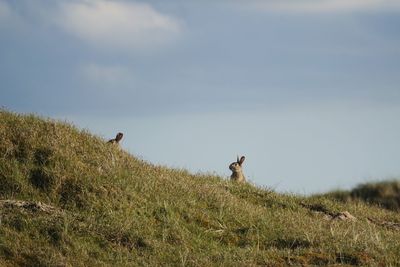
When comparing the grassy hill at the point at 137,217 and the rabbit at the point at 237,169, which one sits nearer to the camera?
the grassy hill at the point at 137,217

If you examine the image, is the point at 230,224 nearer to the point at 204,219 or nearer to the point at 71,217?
the point at 204,219

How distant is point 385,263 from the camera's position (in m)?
12.1

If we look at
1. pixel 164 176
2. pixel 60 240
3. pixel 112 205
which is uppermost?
pixel 164 176

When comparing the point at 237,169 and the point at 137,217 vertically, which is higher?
the point at 237,169

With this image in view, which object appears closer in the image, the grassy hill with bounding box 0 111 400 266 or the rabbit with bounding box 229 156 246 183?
the grassy hill with bounding box 0 111 400 266

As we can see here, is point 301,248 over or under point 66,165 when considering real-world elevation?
under

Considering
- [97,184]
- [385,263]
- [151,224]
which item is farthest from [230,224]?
[385,263]

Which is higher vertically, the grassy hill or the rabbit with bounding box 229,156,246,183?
the rabbit with bounding box 229,156,246,183

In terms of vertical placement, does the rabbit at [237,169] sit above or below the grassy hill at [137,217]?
above

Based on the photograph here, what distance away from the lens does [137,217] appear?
14445 millimetres

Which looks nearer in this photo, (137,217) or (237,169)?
(137,217)

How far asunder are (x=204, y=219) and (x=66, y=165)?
3.24 metres

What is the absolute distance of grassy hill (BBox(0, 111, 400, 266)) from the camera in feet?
40.3

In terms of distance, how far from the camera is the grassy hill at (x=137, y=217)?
12.3m
